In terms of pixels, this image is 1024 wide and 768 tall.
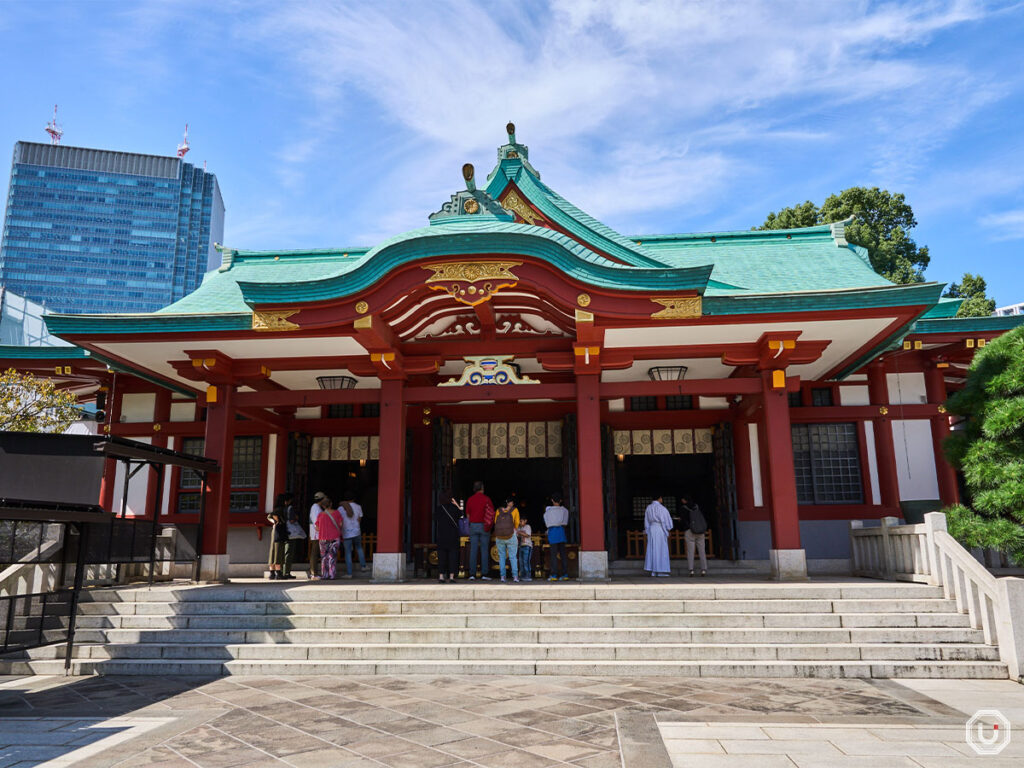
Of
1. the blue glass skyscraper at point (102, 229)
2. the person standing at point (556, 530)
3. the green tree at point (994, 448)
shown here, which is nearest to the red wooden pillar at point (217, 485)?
the person standing at point (556, 530)

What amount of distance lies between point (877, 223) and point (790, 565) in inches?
864

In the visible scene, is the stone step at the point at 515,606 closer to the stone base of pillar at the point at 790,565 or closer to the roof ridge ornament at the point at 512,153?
the stone base of pillar at the point at 790,565

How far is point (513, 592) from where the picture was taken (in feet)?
31.2

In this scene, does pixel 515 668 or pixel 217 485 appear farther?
pixel 217 485

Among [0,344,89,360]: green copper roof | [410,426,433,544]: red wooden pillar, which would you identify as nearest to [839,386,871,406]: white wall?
[410,426,433,544]: red wooden pillar

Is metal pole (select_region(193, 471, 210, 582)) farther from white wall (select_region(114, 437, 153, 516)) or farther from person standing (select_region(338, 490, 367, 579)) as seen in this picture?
white wall (select_region(114, 437, 153, 516))

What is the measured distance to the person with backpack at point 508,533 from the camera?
11.4 m

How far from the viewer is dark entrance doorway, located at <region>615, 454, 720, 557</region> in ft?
55.7

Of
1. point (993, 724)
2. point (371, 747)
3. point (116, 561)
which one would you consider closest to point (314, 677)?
point (371, 747)

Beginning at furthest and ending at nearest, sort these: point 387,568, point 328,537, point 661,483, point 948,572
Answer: point 661,483, point 328,537, point 387,568, point 948,572

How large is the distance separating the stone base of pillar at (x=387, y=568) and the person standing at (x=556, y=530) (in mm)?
2584

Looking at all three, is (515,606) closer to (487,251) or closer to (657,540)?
(657,540)

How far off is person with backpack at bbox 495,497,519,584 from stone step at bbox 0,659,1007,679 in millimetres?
3524

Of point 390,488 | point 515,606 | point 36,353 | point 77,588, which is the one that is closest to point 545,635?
point 515,606
